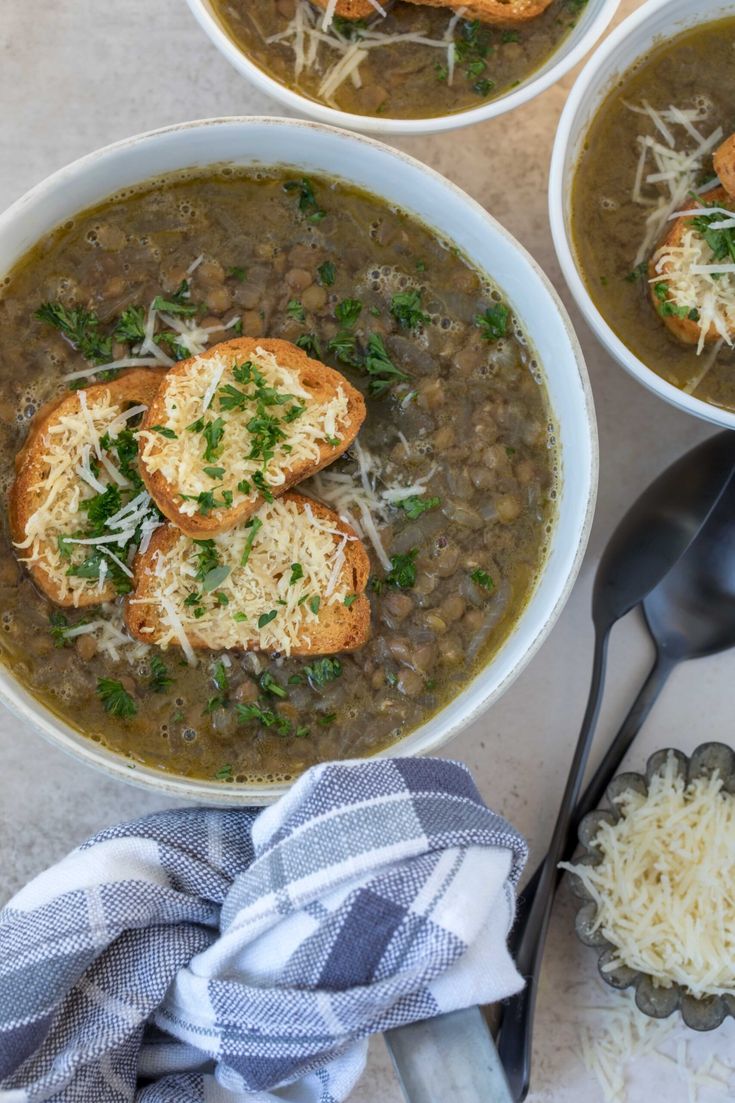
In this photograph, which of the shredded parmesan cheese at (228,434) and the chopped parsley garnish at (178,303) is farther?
the chopped parsley garnish at (178,303)

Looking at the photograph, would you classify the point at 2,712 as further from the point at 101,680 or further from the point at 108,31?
the point at 108,31

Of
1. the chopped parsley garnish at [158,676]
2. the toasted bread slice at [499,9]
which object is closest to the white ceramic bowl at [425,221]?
→ the chopped parsley garnish at [158,676]

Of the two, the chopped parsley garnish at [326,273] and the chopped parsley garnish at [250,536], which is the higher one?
the chopped parsley garnish at [326,273]

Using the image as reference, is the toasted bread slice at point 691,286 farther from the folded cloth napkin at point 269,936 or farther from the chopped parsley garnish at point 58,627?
the chopped parsley garnish at point 58,627

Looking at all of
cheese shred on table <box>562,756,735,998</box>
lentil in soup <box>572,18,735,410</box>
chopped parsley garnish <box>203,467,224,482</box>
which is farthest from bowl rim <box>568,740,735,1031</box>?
chopped parsley garnish <box>203,467,224,482</box>

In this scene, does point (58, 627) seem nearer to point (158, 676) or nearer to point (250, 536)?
point (158, 676)

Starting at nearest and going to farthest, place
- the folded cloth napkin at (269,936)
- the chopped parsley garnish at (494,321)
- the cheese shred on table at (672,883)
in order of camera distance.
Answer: the folded cloth napkin at (269,936)
the chopped parsley garnish at (494,321)
the cheese shred on table at (672,883)

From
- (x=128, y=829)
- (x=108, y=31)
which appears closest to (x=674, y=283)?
(x=108, y=31)

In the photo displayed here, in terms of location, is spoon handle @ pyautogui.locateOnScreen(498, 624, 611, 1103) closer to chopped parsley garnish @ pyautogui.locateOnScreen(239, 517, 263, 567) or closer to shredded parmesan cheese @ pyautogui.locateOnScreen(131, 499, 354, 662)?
shredded parmesan cheese @ pyautogui.locateOnScreen(131, 499, 354, 662)

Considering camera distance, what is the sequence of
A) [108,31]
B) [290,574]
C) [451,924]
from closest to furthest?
1. [451,924]
2. [290,574]
3. [108,31]
